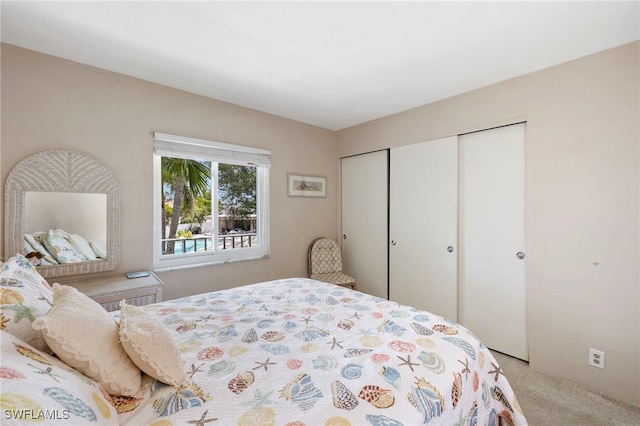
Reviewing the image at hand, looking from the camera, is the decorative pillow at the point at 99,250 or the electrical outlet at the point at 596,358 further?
the decorative pillow at the point at 99,250

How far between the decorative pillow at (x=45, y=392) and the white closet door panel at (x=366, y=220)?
3.07m

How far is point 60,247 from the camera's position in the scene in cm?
216

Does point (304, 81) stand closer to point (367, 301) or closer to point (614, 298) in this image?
point (367, 301)

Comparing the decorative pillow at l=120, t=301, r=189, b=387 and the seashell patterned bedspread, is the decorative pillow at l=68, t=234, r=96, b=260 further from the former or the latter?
the decorative pillow at l=120, t=301, r=189, b=387

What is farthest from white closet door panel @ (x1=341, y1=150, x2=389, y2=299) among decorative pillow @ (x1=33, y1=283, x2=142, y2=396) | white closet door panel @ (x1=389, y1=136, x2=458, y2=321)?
decorative pillow @ (x1=33, y1=283, x2=142, y2=396)

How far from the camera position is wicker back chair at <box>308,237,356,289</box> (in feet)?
11.8

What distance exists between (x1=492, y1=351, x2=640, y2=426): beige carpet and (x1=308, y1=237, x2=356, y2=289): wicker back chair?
1.88 metres

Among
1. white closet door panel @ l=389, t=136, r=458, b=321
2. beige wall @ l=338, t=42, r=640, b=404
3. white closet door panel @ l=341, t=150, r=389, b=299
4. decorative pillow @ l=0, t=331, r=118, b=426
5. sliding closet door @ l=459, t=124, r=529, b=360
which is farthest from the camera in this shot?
white closet door panel @ l=341, t=150, r=389, b=299

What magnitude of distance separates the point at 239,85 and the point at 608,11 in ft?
8.51

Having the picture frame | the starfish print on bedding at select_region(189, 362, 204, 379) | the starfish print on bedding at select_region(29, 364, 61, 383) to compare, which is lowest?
the starfish print on bedding at select_region(189, 362, 204, 379)

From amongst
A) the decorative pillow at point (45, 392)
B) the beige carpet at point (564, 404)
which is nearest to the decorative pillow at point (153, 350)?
the decorative pillow at point (45, 392)

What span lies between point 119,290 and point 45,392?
1.52m

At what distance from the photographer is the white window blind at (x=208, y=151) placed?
2617mm

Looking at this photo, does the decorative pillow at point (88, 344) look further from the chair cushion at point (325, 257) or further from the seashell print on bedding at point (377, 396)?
the chair cushion at point (325, 257)
